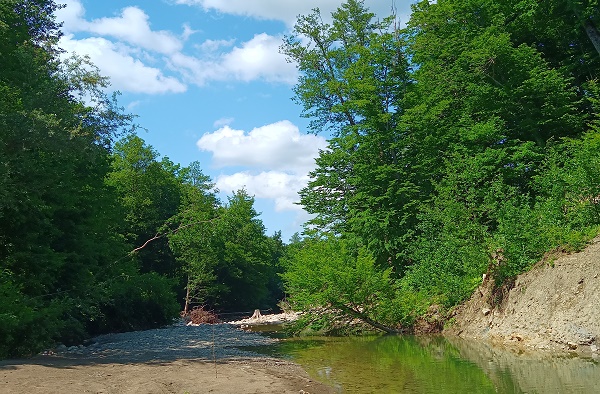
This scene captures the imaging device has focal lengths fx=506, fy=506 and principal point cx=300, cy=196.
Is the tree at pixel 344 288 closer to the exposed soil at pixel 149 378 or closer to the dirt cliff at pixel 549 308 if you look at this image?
the dirt cliff at pixel 549 308

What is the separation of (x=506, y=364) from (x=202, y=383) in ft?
24.8

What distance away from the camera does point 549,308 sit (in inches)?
611

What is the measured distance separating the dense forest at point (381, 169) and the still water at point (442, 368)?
4.05 metres

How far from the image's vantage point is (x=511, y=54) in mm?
24828

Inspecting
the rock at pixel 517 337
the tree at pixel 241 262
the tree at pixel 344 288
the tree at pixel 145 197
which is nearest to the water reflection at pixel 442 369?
the rock at pixel 517 337

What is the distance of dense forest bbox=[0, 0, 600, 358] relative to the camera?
16578 mm

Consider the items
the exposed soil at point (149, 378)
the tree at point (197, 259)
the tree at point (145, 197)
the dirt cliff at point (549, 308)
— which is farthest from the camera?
the tree at point (197, 259)

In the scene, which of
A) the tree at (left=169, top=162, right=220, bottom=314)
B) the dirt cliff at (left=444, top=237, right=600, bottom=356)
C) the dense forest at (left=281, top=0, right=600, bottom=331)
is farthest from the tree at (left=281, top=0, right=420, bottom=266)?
the tree at (left=169, top=162, right=220, bottom=314)

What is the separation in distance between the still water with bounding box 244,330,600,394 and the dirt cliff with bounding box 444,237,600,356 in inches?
39.0

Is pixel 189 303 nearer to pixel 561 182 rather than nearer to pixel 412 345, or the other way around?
pixel 412 345

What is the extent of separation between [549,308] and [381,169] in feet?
45.0

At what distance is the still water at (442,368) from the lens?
33.8ft

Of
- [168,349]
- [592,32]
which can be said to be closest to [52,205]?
[168,349]

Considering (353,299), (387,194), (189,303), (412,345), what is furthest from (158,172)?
(412,345)
